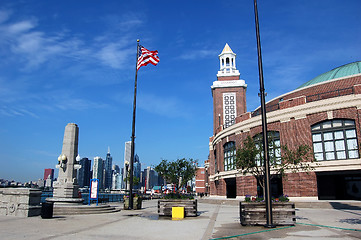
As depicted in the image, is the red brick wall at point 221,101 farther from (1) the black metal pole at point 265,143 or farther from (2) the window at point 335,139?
(1) the black metal pole at point 265,143

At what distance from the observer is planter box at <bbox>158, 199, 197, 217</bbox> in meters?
17.3

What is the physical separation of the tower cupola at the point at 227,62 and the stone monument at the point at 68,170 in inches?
2261

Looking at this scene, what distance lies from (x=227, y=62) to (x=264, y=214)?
235 ft

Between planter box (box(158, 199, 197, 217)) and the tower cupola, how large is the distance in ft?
205

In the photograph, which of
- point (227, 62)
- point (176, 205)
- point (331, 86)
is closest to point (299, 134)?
point (331, 86)

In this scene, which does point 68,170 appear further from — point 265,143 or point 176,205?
point 265,143

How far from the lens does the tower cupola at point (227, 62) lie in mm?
77531

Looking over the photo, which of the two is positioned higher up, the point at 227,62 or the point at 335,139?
the point at 227,62

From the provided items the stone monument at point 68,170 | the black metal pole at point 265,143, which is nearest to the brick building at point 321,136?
the black metal pole at point 265,143

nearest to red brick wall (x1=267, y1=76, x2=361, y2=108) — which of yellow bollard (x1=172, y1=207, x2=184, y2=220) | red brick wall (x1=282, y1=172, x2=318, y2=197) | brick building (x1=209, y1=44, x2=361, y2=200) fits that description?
brick building (x1=209, y1=44, x2=361, y2=200)

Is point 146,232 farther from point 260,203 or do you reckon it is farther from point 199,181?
point 199,181

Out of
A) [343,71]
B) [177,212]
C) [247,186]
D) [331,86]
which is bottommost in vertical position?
[177,212]

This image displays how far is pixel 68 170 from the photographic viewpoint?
2356cm

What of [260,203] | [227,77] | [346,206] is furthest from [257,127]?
[227,77]
